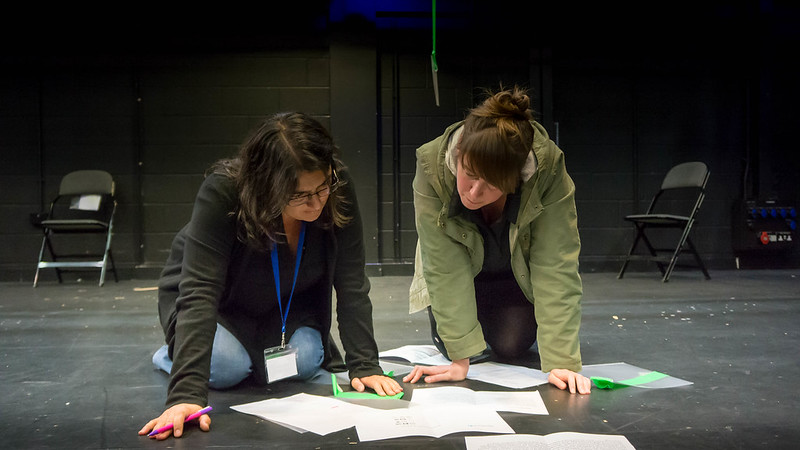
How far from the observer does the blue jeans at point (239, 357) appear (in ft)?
5.88

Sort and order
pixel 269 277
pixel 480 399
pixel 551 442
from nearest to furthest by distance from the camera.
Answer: pixel 551 442 → pixel 480 399 → pixel 269 277

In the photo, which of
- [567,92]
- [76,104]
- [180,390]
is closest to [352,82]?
[567,92]

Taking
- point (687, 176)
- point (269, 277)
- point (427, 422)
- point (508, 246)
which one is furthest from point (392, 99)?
point (427, 422)

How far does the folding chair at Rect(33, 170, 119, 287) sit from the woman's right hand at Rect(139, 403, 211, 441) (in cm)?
386

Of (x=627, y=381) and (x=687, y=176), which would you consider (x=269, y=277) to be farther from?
(x=687, y=176)

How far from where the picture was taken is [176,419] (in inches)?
53.2

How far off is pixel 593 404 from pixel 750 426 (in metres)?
0.36

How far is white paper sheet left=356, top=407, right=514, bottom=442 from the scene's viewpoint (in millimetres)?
1403

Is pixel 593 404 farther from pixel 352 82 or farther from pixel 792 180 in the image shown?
pixel 792 180

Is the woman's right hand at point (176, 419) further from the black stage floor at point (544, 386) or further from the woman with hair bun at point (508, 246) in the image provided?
the woman with hair bun at point (508, 246)

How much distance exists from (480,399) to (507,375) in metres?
0.31

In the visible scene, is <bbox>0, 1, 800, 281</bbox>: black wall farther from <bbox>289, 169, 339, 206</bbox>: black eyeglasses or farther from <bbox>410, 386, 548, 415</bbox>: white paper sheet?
<bbox>289, 169, 339, 206</bbox>: black eyeglasses

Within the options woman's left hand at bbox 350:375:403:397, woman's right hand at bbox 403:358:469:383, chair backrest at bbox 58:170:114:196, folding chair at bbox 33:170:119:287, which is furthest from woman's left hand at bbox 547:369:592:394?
chair backrest at bbox 58:170:114:196

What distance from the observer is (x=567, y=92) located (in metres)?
5.71
